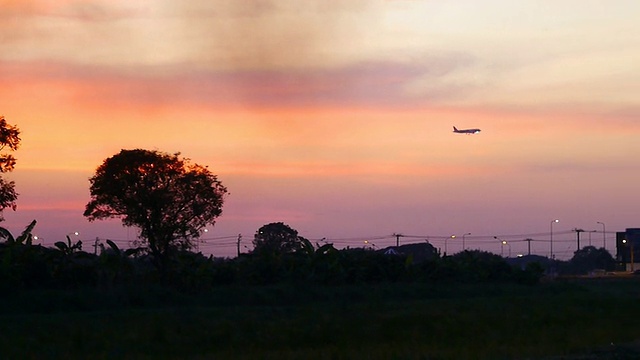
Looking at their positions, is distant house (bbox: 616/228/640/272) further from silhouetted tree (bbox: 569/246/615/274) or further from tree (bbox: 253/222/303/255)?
tree (bbox: 253/222/303/255)

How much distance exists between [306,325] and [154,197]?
17824 mm

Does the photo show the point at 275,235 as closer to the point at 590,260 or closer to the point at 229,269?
the point at 229,269

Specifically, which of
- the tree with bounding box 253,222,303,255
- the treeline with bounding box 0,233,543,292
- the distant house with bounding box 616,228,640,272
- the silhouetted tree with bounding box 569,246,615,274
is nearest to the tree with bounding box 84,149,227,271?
the treeline with bounding box 0,233,543,292

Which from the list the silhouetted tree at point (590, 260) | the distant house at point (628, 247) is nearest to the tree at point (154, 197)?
the distant house at point (628, 247)

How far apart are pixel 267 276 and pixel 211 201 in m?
5.78

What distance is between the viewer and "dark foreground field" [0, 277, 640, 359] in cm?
2703

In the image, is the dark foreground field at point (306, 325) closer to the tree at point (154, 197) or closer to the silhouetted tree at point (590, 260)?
the tree at point (154, 197)

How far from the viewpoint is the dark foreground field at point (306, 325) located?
27031 mm

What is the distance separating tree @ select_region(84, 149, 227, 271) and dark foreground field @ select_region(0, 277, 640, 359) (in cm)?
808

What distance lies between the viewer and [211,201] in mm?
49438

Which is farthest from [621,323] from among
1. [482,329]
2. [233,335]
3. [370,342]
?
A: [233,335]

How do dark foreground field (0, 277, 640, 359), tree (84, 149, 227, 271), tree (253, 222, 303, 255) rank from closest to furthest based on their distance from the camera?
dark foreground field (0, 277, 640, 359) → tree (84, 149, 227, 271) → tree (253, 222, 303, 255)

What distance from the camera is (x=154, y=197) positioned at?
158ft

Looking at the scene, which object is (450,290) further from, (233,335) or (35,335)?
(35,335)
